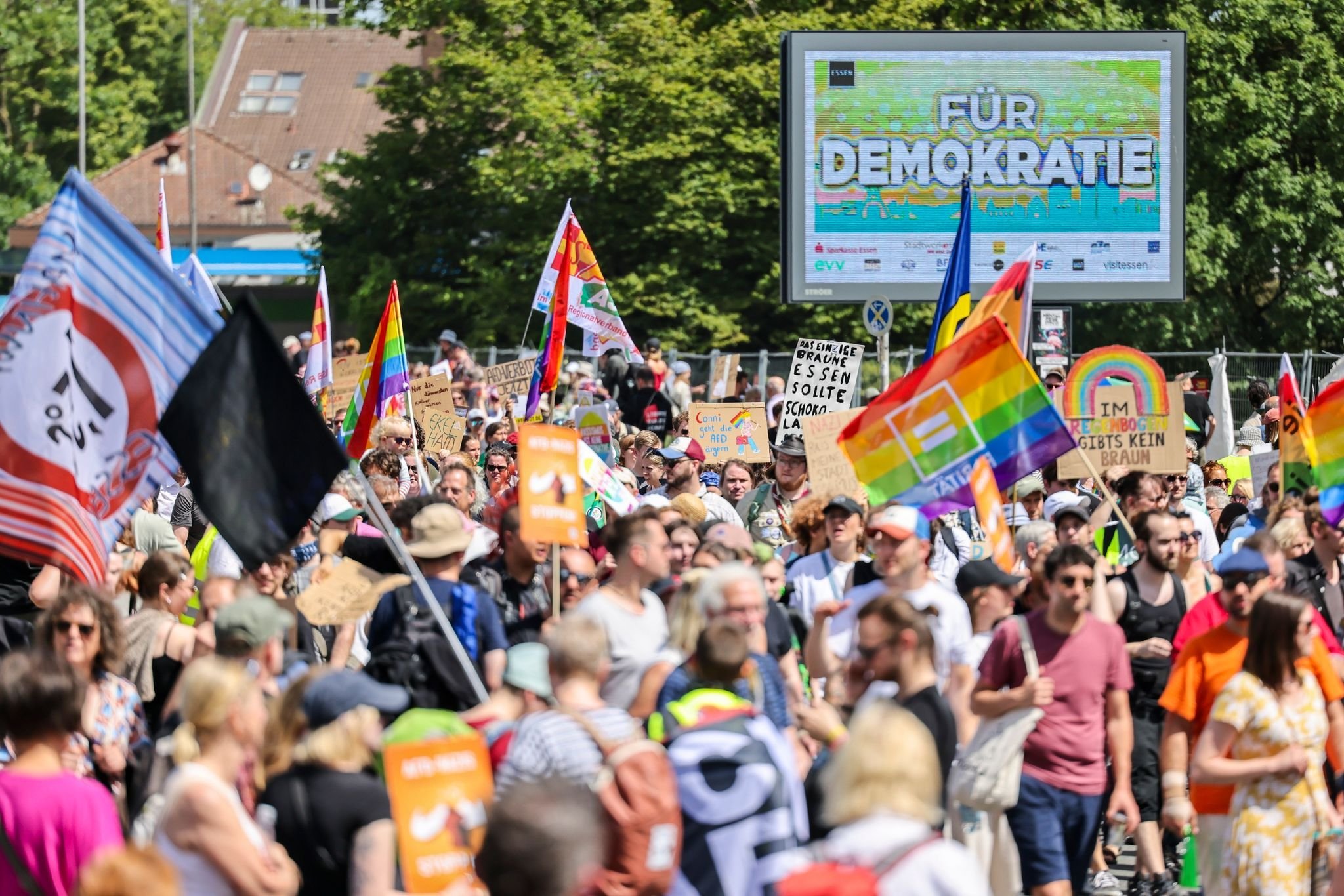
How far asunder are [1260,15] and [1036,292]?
14.0 m

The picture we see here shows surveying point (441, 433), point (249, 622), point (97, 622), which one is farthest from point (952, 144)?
point (249, 622)

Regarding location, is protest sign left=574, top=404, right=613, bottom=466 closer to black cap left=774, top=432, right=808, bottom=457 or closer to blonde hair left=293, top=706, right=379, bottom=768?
black cap left=774, top=432, right=808, bottom=457

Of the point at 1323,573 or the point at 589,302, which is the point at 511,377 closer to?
the point at 589,302

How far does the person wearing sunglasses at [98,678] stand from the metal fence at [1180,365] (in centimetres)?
1461

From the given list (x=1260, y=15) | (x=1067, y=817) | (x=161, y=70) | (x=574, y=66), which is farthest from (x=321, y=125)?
(x=1067, y=817)

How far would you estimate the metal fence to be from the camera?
2419 centimetres

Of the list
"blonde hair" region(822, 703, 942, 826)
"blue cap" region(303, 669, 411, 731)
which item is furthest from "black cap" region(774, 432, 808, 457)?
"blonde hair" region(822, 703, 942, 826)

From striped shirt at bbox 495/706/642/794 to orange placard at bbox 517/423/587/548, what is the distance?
2.51 metres

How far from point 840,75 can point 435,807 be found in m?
16.8

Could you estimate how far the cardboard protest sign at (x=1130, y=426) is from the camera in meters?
12.8

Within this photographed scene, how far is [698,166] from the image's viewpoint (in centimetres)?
3491

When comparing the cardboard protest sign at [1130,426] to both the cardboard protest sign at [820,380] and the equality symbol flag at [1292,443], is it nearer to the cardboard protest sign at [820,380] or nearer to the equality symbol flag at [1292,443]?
the equality symbol flag at [1292,443]

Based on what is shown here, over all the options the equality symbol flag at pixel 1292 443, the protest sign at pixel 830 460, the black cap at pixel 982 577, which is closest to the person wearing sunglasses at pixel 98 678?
the black cap at pixel 982 577

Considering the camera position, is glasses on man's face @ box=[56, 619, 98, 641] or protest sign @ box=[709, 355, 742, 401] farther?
protest sign @ box=[709, 355, 742, 401]
